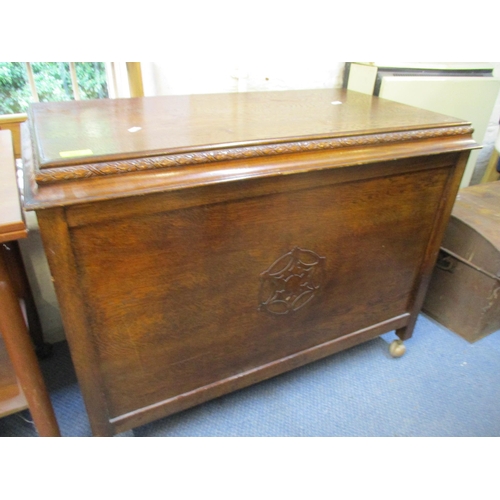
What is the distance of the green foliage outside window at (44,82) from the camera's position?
3.78 feet

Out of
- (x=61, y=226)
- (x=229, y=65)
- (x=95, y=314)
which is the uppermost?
(x=229, y=65)

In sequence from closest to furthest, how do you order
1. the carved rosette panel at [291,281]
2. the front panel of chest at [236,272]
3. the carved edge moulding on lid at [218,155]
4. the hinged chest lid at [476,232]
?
the carved edge moulding on lid at [218,155]
the front panel of chest at [236,272]
the carved rosette panel at [291,281]
the hinged chest lid at [476,232]

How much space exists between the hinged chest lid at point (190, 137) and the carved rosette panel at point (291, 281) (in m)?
0.24

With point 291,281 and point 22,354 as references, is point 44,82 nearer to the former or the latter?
point 22,354

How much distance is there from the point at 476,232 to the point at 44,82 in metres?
1.43

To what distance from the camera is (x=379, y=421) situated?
1187 mm

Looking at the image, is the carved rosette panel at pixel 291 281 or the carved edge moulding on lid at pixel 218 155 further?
the carved rosette panel at pixel 291 281

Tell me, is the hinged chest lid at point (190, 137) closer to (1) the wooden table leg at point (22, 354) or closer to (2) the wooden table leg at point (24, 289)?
(1) the wooden table leg at point (22, 354)

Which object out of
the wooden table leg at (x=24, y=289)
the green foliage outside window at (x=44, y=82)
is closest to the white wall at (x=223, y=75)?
the green foliage outside window at (x=44, y=82)

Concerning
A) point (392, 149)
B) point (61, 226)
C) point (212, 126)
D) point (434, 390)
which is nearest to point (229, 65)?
point (212, 126)

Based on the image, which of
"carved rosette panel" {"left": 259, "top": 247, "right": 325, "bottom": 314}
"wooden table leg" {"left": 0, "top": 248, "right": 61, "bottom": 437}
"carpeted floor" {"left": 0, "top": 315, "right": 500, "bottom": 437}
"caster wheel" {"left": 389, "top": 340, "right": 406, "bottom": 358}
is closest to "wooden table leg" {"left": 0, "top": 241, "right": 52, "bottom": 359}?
"carpeted floor" {"left": 0, "top": 315, "right": 500, "bottom": 437}

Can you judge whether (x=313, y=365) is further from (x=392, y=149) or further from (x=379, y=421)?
(x=392, y=149)

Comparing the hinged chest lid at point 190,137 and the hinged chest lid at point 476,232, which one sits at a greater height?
the hinged chest lid at point 190,137

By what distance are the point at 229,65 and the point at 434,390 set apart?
1.27m
